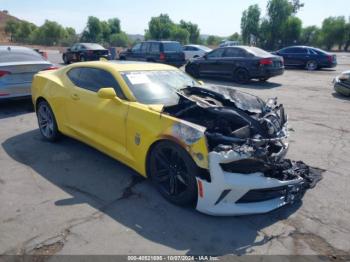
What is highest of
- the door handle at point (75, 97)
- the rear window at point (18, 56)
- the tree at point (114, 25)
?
the tree at point (114, 25)

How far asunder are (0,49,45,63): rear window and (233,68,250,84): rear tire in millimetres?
7784

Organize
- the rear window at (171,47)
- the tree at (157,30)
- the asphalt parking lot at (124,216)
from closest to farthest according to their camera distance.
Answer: the asphalt parking lot at (124,216), the rear window at (171,47), the tree at (157,30)

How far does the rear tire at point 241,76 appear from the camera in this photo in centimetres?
1331

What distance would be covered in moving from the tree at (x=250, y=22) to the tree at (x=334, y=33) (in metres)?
12.8

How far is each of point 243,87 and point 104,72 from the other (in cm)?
868

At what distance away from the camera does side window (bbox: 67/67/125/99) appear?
4645mm

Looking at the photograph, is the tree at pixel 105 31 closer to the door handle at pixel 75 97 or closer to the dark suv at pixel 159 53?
the dark suv at pixel 159 53

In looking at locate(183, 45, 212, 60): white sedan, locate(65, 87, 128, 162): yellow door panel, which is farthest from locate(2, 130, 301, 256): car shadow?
locate(183, 45, 212, 60): white sedan

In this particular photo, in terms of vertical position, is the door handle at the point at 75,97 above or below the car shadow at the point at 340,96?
above

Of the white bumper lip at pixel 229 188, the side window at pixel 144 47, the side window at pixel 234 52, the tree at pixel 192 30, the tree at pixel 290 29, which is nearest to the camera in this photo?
the white bumper lip at pixel 229 188

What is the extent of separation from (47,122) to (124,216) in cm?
305

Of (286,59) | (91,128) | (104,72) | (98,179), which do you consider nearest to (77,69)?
(104,72)

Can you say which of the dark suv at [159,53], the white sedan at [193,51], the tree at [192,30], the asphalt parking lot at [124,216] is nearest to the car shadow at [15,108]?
the asphalt parking lot at [124,216]

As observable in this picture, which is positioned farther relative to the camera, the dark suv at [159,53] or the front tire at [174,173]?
the dark suv at [159,53]
